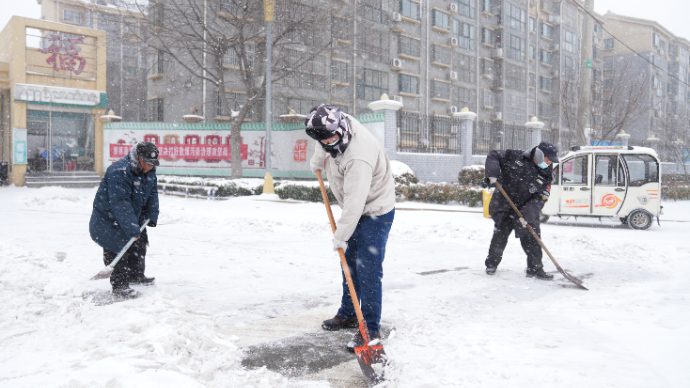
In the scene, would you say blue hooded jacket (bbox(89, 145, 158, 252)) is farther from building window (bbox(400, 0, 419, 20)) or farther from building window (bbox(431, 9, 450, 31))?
building window (bbox(431, 9, 450, 31))

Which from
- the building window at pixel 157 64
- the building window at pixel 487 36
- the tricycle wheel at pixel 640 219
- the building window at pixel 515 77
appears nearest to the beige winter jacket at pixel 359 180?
the tricycle wheel at pixel 640 219

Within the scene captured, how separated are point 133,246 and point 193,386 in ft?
8.90

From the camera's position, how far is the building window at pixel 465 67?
3375cm

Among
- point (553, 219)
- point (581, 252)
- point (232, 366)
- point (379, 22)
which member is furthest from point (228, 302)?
point (379, 22)

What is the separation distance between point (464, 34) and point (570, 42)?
14.8 meters

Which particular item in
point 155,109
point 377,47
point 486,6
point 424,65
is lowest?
point 155,109

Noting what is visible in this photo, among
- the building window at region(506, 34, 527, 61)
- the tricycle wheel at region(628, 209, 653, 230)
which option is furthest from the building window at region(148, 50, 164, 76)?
the building window at region(506, 34, 527, 61)

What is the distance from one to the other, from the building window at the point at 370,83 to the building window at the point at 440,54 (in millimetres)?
4761

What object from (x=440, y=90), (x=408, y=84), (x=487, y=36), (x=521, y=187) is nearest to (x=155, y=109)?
(x=408, y=84)

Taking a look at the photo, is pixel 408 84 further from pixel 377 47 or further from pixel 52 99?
pixel 52 99

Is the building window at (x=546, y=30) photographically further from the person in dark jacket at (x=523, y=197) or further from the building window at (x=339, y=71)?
the person in dark jacket at (x=523, y=197)

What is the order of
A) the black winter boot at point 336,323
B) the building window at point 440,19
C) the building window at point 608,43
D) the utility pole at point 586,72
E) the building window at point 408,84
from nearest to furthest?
the black winter boot at point 336,323
the utility pole at point 586,72
the building window at point 408,84
the building window at point 440,19
the building window at point 608,43

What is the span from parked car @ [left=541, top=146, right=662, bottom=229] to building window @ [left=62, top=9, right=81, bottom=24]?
39670 millimetres

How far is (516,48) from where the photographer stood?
37875mm
